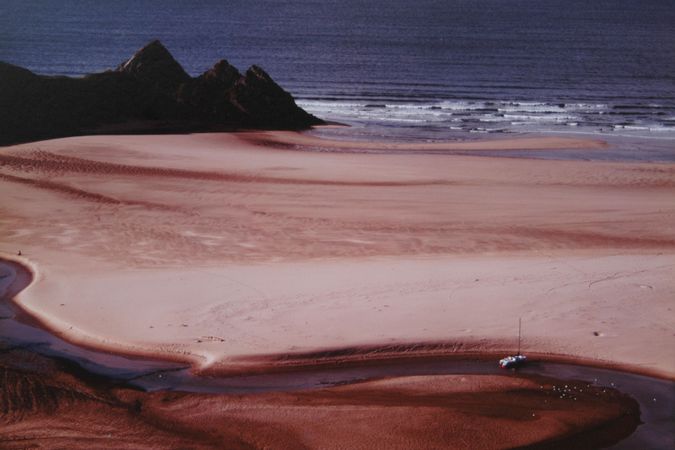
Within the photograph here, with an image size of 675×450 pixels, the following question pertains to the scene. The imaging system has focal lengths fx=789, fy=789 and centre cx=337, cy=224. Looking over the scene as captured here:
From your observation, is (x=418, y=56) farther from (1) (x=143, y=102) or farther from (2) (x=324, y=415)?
(2) (x=324, y=415)

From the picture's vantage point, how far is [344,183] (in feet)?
72.1

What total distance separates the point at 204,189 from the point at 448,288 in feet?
31.1

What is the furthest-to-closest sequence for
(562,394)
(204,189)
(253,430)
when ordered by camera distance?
(204,189) < (562,394) < (253,430)

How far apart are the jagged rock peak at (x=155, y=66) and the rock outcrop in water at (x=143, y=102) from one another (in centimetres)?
4

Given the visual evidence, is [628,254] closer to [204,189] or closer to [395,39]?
[204,189]

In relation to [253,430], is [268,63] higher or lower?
higher

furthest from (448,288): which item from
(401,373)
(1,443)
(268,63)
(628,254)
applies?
(268,63)

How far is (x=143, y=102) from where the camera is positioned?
1214 inches

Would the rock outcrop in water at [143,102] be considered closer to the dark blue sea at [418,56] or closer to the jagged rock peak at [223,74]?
the jagged rock peak at [223,74]

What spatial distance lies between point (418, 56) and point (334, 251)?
47444 mm

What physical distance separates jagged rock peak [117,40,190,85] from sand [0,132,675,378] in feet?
27.7

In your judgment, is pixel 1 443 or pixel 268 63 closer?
pixel 1 443

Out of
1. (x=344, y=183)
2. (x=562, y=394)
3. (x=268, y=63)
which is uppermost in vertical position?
(x=268, y=63)

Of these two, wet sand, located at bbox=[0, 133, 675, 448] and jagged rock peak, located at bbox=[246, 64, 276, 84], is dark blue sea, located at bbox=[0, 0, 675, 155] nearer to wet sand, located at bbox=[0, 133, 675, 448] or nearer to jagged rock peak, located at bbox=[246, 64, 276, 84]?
jagged rock peak, located at bbox=[246, 64, 276, 84]
